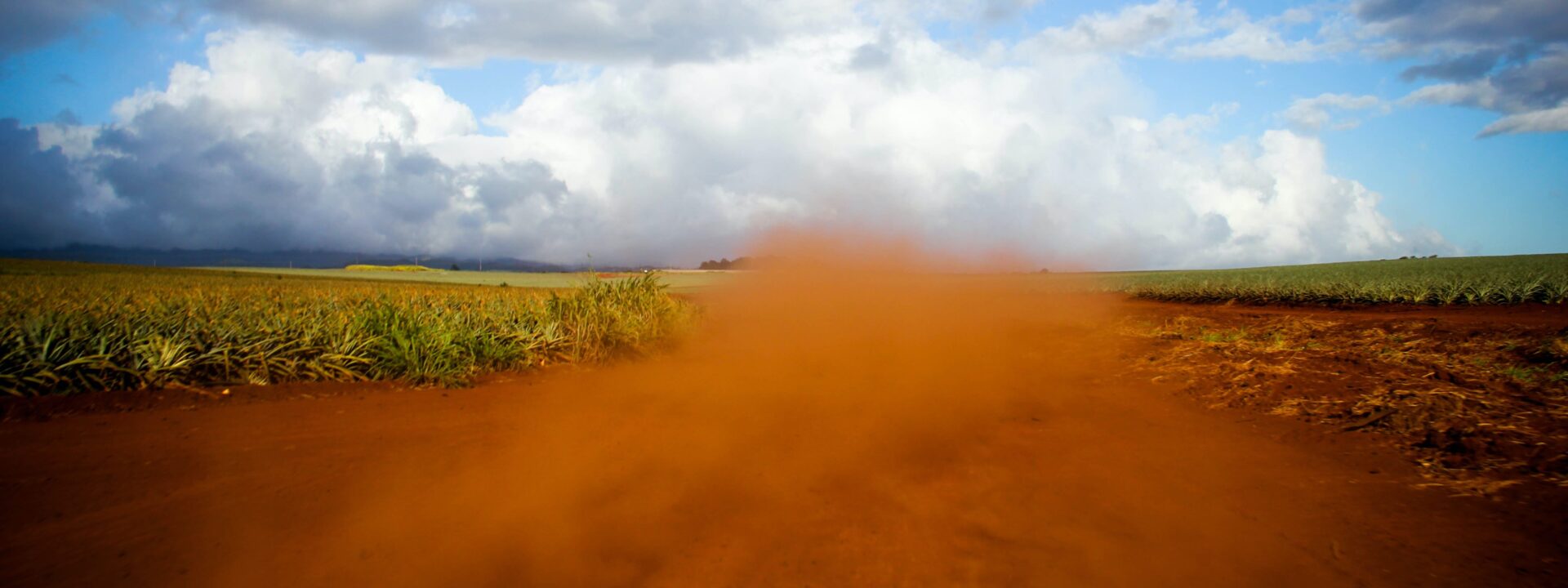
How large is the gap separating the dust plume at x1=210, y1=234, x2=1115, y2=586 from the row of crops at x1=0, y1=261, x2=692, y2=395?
0.78 metres

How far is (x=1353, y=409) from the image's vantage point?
5.45m

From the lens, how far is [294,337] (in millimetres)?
7047

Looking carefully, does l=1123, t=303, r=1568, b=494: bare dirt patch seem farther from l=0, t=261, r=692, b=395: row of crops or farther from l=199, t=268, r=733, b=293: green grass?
l=199, t=268, r=733, b=293: green grass

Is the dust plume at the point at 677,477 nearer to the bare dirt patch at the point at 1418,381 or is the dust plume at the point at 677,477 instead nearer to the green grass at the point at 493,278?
the bare dirt patch at the point at 1418,381

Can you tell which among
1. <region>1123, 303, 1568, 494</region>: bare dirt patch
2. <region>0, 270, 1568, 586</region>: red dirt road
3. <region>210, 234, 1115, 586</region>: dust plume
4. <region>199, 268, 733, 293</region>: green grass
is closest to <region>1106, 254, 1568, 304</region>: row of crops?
<region>1123, 303, 1568, 494</region>: bare dirt patch

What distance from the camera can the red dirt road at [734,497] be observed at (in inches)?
125

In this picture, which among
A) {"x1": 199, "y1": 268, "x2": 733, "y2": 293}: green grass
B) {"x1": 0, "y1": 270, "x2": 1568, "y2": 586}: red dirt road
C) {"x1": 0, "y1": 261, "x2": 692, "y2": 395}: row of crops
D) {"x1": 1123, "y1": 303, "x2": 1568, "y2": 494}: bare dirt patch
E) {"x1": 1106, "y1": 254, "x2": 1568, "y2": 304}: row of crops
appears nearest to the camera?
{"x1": 0, "y1": 270, "x2": 1568, "y2": 586}: red dirt road

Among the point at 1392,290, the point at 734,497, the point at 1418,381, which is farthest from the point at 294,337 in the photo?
the point at 1392,290

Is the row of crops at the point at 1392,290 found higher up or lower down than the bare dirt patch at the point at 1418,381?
higher up

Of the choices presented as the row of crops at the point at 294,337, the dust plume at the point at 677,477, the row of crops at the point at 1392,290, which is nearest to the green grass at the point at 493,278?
the row of crops at the point at 294,337

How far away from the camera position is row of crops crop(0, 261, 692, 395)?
598 centimetres

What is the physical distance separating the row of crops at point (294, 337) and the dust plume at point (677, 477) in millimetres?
780

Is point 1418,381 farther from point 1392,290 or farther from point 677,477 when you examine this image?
point 1392,290

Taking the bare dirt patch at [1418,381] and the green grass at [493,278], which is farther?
the green grass at [493,278]
